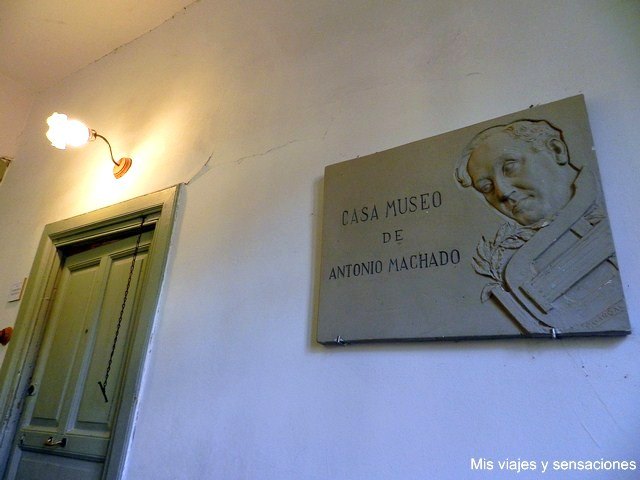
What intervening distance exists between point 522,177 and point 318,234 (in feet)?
2.25

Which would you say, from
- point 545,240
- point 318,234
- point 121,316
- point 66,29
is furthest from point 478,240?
point 66,29

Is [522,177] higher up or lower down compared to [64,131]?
lower down

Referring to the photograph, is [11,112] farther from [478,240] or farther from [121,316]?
[478,240]

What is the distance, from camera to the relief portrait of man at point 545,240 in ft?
3.48

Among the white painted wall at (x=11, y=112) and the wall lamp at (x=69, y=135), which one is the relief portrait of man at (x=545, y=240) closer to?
the wall lamp at (x=69, y=135)

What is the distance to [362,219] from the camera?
1484mm

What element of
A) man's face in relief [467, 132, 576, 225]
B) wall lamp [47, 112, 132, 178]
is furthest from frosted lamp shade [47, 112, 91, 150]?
man's face in relief [467, 132, 576, 225]

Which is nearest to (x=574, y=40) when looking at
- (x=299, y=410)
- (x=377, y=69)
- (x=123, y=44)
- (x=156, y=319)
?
(x=377, y=69)

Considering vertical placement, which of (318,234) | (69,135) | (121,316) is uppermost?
(69,135)

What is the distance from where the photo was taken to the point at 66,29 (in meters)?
2.93

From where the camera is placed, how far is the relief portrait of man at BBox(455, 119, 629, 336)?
106 cm

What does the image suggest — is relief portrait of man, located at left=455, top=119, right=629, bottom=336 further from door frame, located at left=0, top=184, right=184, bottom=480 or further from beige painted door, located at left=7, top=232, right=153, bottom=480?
beige painted door, located at left=7, top=232, right=153, bottom=480

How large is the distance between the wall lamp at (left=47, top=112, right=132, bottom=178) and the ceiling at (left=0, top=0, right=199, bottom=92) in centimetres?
88

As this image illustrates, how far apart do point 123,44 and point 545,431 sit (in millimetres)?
3237
